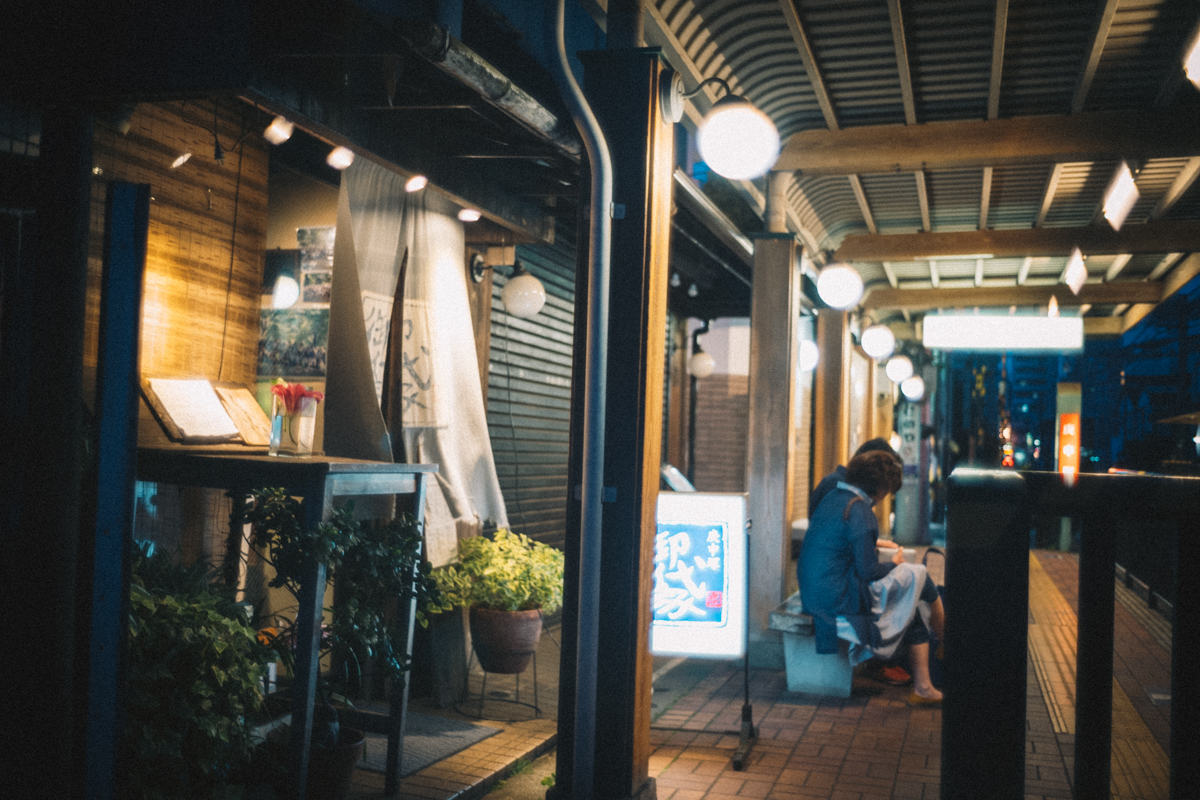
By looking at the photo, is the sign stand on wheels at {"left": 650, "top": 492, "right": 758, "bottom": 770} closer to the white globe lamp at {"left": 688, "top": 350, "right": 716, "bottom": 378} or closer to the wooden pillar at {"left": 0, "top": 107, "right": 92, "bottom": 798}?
the wooden pillar at {"left": 0, "top": 107, "right": 92, "bottom": 798}

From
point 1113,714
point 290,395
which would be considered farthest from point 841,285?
point 290,395

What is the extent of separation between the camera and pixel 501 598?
6062 mm

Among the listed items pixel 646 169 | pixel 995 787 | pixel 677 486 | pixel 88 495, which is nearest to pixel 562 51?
pixel 646 169

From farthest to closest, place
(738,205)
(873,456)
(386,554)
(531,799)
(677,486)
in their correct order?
(738,205), (677,486), (873,456), (531,799), (386,554)

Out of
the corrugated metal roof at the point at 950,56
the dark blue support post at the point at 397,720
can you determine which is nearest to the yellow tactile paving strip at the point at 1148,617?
the corrugated metal roof at the point at 950,56

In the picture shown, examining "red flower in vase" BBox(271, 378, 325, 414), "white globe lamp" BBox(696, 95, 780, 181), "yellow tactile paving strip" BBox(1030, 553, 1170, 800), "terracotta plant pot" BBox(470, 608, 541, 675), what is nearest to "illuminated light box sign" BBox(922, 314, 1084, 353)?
"yellow tactile paving strip" BBox(1030, 553, 1170, 800)

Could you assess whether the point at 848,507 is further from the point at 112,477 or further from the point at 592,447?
the point at 112,477

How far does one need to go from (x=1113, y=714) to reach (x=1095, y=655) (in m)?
5.28

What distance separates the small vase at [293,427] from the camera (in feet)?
15.8

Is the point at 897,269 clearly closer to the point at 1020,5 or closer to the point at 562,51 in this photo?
the point at 1020,5

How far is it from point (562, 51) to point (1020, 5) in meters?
4.09

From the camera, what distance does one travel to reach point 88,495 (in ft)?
8.66

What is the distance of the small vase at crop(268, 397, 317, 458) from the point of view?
4812 millimetres

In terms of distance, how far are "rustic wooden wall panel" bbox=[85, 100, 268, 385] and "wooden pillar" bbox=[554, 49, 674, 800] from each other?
8.03 feet
